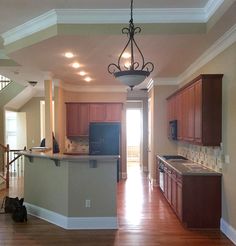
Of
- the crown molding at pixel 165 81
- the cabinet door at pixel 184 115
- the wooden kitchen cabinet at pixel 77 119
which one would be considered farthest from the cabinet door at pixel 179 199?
the wooden kitchen cabinet at pixel 77 119

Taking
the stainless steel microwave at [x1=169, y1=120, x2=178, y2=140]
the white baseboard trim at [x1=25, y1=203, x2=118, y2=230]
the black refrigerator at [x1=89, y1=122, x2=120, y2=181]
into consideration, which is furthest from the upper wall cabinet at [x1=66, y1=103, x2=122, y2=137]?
the white baseboard trim at [x1=25, y1=203, x2=118, y2=230]

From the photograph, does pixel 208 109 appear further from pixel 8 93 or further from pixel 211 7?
pixel 8 93

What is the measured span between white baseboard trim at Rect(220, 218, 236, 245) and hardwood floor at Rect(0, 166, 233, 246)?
74mm

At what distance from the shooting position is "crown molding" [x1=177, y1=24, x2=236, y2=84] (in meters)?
3.92

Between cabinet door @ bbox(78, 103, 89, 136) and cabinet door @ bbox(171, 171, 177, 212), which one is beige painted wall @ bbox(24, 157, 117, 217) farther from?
cabinet door @ bbox(78, 103, 89, 136)

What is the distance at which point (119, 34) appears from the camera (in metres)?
4.03

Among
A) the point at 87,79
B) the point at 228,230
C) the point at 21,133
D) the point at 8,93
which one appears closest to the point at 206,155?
the point at 228,230

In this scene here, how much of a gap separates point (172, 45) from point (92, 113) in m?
4.48

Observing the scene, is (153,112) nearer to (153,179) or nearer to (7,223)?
(153,179)

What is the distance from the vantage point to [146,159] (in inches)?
412

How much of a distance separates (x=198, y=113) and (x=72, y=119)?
190 inches

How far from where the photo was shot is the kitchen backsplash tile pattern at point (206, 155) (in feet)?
14.6

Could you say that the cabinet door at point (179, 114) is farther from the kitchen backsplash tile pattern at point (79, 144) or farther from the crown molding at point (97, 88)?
the kitchen backsplash tile pattern at point (79, 144)

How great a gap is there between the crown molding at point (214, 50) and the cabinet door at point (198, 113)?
0.62m
